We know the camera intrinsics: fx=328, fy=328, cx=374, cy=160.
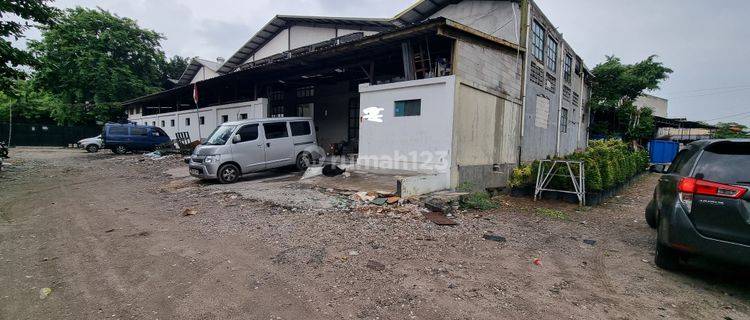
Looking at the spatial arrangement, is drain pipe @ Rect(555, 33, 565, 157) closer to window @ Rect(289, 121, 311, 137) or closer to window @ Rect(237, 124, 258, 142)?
window @ Rect(289, 121, 311, 137)

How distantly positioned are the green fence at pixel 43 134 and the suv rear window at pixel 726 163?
128 ft

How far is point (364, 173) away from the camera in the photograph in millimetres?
9094

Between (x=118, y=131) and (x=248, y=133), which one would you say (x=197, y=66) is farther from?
(x=248, y=133)

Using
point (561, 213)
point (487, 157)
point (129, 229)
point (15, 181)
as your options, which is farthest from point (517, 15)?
point (15, 181)

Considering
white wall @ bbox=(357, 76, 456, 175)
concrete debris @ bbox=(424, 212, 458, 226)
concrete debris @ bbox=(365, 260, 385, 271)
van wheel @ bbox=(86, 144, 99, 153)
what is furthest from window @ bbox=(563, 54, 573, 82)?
van wheel @ bbox=(86, 144, 99, 153)

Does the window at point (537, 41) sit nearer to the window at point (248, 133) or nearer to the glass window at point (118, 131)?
the window at point (248, 133)

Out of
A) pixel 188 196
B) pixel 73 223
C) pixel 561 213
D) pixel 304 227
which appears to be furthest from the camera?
pixel 188 196

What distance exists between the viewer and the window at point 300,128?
10.8m

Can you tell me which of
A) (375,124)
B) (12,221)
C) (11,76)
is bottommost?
(12,221)

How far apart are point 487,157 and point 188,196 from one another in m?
8.07

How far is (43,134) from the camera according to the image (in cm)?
2816

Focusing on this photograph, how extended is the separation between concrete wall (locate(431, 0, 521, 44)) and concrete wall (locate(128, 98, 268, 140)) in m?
9.02

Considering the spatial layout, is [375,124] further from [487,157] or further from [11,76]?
[11,76]

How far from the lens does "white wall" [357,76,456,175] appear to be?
26.2 feet
